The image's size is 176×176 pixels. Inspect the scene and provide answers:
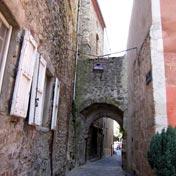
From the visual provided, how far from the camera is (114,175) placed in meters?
6.42

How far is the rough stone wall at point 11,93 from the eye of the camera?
2.36 meters

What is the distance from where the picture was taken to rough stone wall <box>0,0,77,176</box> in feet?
7.73

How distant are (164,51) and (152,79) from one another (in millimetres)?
489

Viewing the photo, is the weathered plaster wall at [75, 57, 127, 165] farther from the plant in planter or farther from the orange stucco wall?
the plant in planter

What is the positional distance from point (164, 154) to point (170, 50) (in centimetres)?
162

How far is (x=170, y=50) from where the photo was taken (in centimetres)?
337

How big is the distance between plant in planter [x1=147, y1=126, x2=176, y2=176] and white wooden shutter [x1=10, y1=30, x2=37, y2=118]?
167cm

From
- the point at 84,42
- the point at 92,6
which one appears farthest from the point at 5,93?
the point at 92,6

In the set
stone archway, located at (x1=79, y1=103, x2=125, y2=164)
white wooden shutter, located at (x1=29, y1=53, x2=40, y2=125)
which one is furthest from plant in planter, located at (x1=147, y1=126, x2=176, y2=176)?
stone archway, located at (x1=79, y1=103, x2=125, y2=164)

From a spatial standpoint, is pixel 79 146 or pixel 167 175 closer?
pixel 167 175

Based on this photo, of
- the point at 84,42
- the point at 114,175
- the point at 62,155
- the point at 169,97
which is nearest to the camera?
the point at 169,97

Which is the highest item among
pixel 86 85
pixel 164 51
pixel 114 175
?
pixel 86 85

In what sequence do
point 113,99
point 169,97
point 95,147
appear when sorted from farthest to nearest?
1. point 95,147
2. point 113,99
3. point 169,97

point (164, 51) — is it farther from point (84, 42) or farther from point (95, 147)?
point (95, 147)
